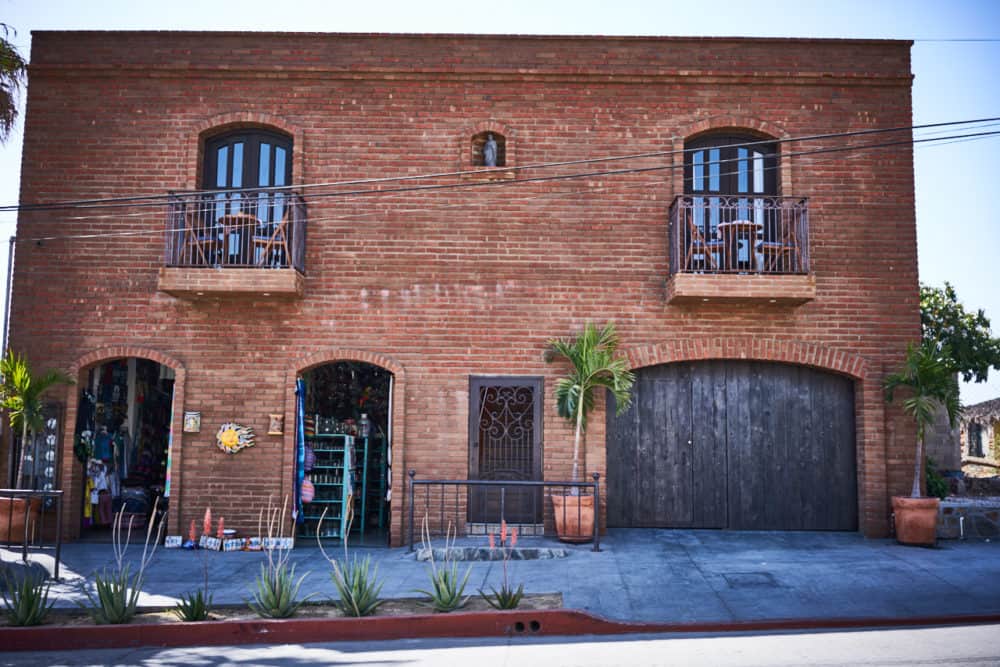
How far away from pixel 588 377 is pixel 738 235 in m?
2.96

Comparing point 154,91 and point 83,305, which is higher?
point 154,91

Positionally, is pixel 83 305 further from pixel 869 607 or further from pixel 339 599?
pixel 869 607

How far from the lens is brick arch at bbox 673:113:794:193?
1170 cm

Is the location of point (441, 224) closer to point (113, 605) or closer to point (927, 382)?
point (113, 605)

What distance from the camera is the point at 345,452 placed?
11938mm

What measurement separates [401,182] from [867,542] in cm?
801

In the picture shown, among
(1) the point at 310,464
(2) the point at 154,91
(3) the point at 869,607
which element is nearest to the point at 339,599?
(1) the point at 310,464

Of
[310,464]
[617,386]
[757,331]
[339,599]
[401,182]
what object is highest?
[401,182]

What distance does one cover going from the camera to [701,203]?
1170 centimetres

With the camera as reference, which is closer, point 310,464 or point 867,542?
point 867,542

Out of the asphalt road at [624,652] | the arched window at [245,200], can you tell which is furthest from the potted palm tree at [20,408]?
the asphalt road at [624,652]

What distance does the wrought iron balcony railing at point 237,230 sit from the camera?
1125 centimetres

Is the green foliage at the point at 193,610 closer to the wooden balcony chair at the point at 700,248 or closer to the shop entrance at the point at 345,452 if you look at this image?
the shop entrance at the point at 345,452

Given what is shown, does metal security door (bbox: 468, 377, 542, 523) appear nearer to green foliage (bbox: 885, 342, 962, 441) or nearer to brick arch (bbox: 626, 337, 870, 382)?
brick arch (bbox: 626, 337, 870, 382)
